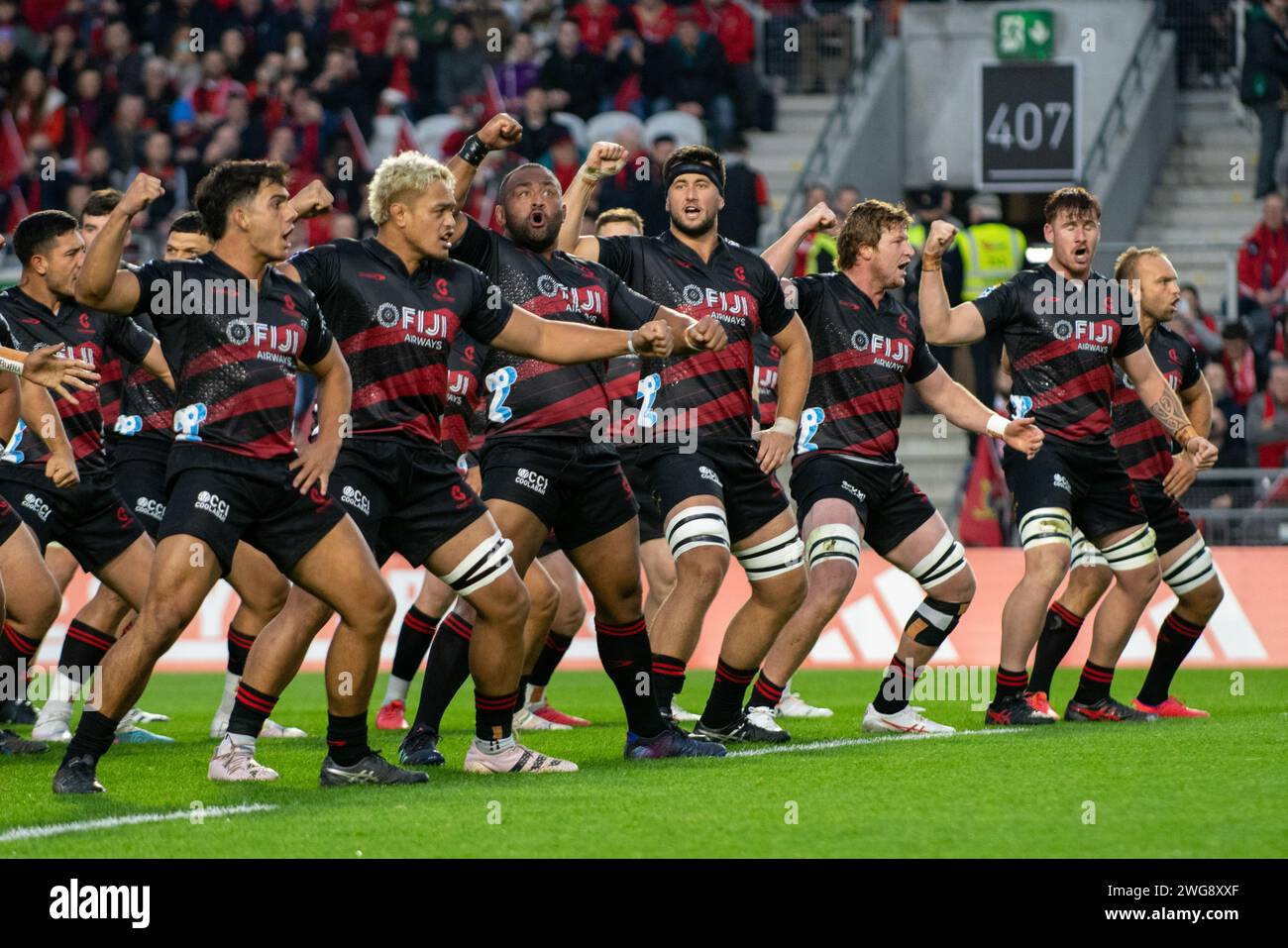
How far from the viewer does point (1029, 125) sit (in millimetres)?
19016

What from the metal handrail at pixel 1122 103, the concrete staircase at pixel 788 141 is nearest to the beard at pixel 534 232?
the metal handrail at pixel 1122 103

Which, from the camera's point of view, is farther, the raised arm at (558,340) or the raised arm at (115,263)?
the raised arm at (558,340)

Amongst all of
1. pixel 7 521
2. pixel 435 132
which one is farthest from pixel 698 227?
pixel 435 132

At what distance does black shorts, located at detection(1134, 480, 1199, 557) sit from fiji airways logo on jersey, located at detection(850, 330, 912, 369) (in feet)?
5.49

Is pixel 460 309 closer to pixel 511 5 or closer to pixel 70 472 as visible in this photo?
pixel 70 472

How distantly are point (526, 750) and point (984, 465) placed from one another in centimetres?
924

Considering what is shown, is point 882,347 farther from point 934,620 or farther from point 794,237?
point 934,620

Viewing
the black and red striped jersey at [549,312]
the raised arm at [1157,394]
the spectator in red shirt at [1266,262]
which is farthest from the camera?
the spectator in red shirt at [1266,262]

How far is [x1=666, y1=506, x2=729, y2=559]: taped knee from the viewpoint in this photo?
9.20 meters

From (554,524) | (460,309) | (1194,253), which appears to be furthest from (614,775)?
(1194,253)

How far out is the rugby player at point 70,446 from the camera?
9992mm

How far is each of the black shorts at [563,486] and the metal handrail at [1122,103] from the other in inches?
568

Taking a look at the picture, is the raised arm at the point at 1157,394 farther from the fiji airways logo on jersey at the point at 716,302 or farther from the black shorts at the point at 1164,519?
the fiji airways logo on jersey at the point at 716,302

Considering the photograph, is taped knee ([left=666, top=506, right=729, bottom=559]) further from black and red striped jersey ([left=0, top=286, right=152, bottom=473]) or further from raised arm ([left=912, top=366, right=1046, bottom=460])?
black and red striped jersey ([left=0, top=286, right=152, bottom=473])
